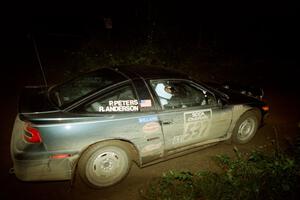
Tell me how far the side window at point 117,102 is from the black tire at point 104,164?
45 cm

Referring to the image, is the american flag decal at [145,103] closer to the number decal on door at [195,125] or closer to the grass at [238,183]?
the number decal on door at [195,125]

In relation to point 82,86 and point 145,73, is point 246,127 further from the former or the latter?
point 82,86

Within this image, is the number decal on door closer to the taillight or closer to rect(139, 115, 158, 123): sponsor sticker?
rect(139, 115, 158, 123): sponsor sticker

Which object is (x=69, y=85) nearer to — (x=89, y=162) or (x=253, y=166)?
(x=89, y=162)

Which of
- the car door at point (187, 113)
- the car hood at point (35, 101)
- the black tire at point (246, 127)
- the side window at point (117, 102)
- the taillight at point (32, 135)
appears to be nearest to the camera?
the taillight at point (32, 135)

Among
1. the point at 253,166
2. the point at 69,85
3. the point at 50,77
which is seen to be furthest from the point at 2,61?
the point at 253,166

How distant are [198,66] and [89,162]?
338 inches

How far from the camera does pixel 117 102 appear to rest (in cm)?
351

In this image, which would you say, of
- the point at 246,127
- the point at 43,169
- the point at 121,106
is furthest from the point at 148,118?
the point at 246,127

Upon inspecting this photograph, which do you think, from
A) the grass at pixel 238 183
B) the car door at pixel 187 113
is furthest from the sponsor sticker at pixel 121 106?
the grass at pixel 238 183

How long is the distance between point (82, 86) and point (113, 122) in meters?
0.88

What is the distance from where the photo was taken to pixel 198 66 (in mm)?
11141

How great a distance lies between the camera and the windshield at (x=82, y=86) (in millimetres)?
3527

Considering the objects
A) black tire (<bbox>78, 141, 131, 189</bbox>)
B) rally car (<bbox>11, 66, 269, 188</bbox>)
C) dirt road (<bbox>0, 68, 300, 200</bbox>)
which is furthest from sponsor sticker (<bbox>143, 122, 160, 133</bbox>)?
dirt road (<bbox>0, 68, 300, 200</bbox>)
